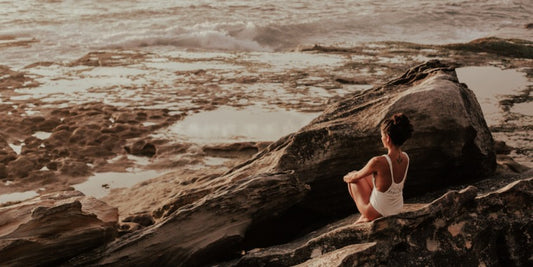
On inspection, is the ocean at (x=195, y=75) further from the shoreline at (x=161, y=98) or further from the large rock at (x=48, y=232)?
the large rock at (x=48, y=232)

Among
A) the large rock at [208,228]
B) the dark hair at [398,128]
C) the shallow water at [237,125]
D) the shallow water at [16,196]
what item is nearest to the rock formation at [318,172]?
the large rock at [208,228]

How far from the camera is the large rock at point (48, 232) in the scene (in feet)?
15.8

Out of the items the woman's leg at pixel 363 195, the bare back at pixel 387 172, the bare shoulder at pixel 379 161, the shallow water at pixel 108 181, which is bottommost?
the shallow water at pixel 108 181

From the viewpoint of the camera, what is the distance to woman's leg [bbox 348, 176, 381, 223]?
15.1 ft

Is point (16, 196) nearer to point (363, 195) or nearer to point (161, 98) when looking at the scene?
point (161, 98)

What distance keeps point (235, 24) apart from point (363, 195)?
1868 centimetres

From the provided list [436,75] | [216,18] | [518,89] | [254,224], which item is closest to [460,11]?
[216,18]

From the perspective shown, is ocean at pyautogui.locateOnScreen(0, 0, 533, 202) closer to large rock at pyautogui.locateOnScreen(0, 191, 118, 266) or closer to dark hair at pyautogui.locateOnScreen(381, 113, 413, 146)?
large rock at pyautogui.locateOnScreen(0, 191, 118, 266)

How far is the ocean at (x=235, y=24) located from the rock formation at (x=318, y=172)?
11.9 meters

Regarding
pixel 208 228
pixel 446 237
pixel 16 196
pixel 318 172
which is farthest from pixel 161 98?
pixel 446 237

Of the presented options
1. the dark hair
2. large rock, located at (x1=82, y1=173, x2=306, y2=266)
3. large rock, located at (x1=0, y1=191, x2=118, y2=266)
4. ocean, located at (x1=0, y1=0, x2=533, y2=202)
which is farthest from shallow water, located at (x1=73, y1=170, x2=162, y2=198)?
the dark hair

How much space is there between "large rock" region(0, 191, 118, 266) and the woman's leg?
7.56ft

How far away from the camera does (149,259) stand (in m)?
5.01

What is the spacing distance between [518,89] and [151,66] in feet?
29.6
